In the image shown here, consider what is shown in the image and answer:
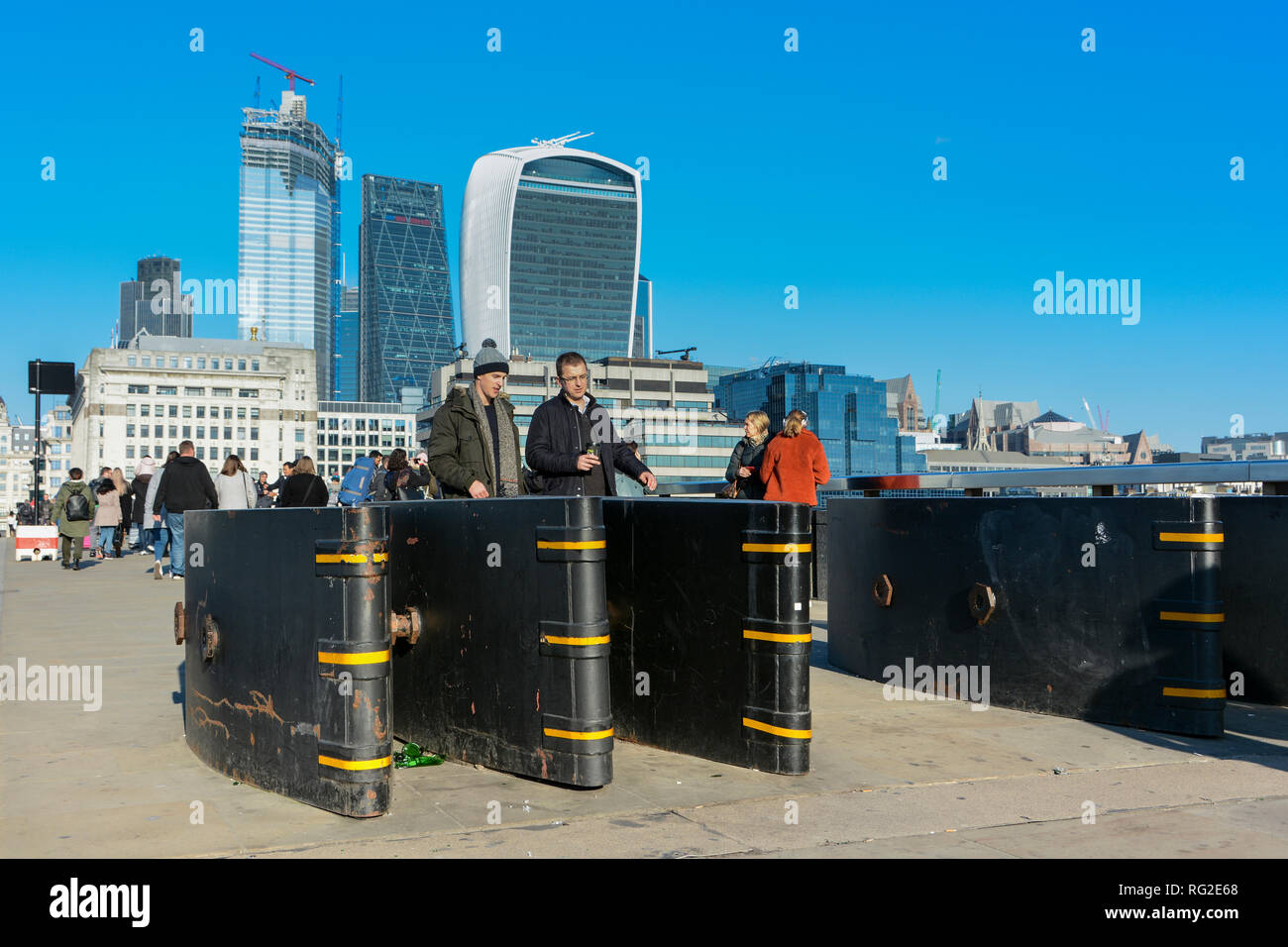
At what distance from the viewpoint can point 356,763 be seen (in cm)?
481

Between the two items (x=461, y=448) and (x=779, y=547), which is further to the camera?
(x=461, y=448)

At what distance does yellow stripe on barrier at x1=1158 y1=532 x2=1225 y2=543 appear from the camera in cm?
660

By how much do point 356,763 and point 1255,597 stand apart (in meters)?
6.48

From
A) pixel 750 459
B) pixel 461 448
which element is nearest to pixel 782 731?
pixel 461 448

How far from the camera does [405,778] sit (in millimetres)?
5672

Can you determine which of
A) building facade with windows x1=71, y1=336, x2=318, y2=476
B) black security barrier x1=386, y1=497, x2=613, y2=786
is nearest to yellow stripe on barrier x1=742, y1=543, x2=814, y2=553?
black security barrier x1=386, y1=497, x2=613, y2=786

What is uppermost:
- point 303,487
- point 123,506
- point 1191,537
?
point 303,487

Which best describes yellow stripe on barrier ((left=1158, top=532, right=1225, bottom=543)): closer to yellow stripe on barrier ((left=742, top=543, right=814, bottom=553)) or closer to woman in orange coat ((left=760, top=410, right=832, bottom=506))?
yellow stripe on barrier ((left=742, top=543, right=814, bottom=553))

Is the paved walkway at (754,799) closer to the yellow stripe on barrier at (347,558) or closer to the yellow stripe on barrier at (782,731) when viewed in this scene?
the yellow stripe on barrier at (782,731)

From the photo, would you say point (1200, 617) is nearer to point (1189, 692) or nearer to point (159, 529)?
point (1189, 692)
